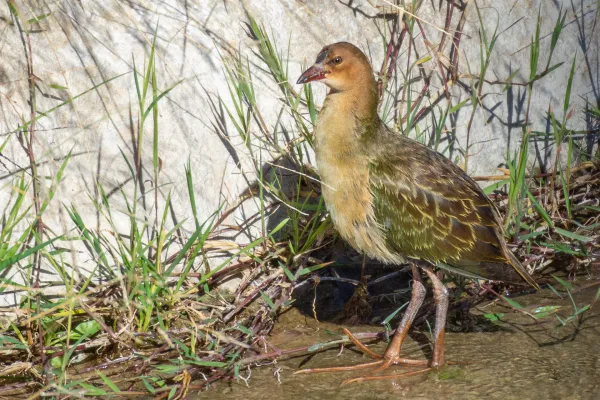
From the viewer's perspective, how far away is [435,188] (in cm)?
406

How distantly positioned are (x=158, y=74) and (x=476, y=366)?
6.91ft

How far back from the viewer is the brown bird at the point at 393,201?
13.1 feet

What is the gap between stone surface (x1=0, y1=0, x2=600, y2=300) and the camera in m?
4.14

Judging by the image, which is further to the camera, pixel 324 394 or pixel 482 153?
pixel 482 153

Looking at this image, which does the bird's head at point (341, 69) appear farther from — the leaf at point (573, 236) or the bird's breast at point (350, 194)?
the leaf at point (573, 236)

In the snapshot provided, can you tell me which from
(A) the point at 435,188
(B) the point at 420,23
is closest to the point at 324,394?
(A) the point at 435,188

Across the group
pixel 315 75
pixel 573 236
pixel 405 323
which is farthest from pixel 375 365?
pixel 315 75

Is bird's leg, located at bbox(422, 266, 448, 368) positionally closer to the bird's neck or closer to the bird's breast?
the bird's breast

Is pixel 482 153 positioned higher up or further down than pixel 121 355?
higher up

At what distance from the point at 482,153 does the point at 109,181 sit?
219 centimetres

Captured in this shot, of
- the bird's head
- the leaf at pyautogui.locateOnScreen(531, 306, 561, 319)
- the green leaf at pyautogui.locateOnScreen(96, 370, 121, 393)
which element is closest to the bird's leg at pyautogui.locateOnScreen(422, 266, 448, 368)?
the leaf at pyautogui.locateOnScreen(531, 306, 561, 319)

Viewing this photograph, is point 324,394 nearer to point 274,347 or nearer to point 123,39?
point 274,347

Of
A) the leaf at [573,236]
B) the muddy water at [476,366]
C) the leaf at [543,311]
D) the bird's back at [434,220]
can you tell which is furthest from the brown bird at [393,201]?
the leaf at [573,236]

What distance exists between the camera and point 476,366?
3.88m
